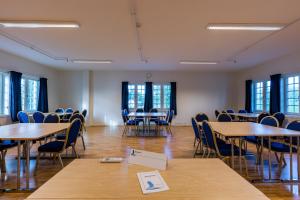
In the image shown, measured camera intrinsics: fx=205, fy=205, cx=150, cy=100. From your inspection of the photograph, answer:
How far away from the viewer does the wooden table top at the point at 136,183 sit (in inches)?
34.3

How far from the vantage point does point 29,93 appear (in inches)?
298

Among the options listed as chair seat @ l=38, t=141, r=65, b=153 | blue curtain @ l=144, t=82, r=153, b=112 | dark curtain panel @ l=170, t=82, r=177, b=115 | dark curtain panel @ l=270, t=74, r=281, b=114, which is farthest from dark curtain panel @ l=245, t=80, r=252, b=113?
chair seat @ l=38, t=141, r=65, b=153

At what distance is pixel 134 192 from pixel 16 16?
373 centimetres

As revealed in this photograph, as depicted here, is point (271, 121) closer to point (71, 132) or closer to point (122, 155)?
point (122, 155)

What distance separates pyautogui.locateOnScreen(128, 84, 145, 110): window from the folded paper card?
27.4ft

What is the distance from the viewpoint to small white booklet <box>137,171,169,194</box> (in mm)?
927

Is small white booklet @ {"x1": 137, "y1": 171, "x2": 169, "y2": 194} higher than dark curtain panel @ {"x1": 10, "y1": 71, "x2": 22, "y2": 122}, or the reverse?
dark curtain panel @ {"x1": 10, "y1": 71, "x2": 22, "y2": 122}

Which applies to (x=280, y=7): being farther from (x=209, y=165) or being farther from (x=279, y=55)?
(x=279, y=55)

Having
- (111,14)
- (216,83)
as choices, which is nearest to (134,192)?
(111,14)

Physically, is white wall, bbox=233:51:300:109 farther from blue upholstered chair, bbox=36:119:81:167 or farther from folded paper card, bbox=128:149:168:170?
folded paper card, bbox=128:149:168:170

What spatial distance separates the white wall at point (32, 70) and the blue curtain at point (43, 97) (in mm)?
330

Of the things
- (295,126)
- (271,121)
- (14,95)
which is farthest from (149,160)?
(14,95)

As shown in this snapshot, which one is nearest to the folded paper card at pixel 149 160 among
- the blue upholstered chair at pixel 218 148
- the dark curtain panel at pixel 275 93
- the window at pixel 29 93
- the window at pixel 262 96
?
the blue upholstered chair at pixel 218 148

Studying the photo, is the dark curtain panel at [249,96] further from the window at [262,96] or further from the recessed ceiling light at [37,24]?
the recessed ceiling light at [37,24]
